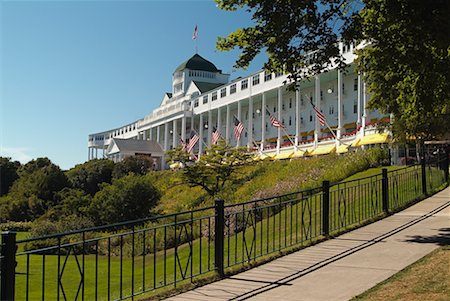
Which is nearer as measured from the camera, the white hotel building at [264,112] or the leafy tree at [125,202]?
the leafy tree at [125,202]

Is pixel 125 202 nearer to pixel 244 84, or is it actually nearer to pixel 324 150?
pixel 324 150

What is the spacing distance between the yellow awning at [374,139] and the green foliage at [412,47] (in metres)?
18.9

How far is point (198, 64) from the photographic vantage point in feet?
319

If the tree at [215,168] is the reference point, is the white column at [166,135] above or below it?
above

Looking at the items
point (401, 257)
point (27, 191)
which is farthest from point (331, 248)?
point (27, 191)

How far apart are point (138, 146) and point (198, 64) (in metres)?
20.6

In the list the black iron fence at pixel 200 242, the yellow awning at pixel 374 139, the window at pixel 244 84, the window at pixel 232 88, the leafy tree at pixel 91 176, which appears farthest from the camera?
the window at pixel 232 88

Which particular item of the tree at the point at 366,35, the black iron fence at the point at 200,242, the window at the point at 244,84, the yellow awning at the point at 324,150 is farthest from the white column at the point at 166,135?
the tree at the point at 366,35

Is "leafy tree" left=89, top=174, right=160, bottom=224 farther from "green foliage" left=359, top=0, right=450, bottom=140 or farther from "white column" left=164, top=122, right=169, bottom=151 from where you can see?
Answer: "white column" left=164, top=122, right=169, bottom=151

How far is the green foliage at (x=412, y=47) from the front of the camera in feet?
30.9

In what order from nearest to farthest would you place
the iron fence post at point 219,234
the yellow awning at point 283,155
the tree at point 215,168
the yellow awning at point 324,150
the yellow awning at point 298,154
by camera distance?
the iron fence post at point 219,234 → the tree at point 215,168 → the yellow awning at point 324,150 → the yellow awning at point 298,154 → the yellow awning at point 283,155

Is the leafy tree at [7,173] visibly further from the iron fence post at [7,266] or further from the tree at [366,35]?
the iron fence post at [7,266]

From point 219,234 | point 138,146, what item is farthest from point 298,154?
point 138,146

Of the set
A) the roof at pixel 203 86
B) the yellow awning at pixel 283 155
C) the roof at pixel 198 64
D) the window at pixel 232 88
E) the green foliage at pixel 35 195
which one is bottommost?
the green foliage at pixel 35 195
